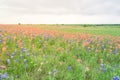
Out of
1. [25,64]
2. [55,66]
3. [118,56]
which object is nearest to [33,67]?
[25,64]

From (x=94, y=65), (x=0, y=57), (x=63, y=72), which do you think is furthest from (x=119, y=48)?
(x=0, y=57)

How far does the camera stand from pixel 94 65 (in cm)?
604

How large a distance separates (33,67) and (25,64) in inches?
8.1

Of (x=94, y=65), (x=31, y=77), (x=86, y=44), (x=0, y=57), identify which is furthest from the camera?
(x=86, y=44)

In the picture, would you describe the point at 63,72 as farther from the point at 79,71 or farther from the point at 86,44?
the point at 86,44

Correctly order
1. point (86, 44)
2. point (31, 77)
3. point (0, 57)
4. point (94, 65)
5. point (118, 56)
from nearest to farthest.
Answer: point (31, 77) → point (0, 57) → point (94, 65) → point (118, 56) → point (86, 44)

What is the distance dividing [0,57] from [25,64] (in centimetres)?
78

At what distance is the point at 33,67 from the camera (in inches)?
211

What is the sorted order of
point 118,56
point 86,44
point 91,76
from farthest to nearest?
point 86,44 < point 118,56 < point 91,76

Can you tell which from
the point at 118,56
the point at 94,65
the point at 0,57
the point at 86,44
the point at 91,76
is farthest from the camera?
the point at 86,44

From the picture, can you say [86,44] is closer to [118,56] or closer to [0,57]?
[118,56]

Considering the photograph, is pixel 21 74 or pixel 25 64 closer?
pixel 21 74

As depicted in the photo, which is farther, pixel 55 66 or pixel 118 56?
pixel 118 56

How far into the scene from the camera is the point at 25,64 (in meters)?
5.32
